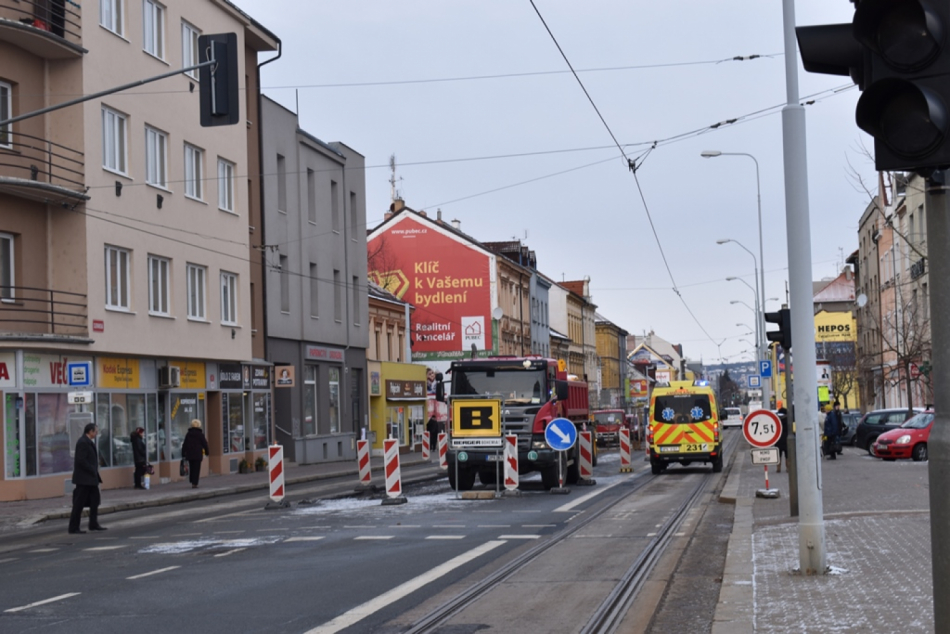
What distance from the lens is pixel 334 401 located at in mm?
48062

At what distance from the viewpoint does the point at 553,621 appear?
9.27 metres

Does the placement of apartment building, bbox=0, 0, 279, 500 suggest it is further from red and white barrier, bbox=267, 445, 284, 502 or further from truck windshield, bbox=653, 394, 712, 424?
truck windshield, bbox=653, 394, 712, 424

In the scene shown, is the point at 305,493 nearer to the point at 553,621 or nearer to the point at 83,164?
the point at 83,164

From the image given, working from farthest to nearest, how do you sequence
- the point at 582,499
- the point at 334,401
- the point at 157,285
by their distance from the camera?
the point at 334,401 < the point at 157,285 < the point at 582,499

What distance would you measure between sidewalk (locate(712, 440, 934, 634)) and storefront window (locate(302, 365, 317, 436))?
1083 inches

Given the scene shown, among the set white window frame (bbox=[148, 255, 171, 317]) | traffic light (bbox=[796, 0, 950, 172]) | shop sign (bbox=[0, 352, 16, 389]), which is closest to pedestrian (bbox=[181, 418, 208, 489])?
white window frame (bbox=[148, 255, 171, 317])

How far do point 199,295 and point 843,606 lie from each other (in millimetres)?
29664

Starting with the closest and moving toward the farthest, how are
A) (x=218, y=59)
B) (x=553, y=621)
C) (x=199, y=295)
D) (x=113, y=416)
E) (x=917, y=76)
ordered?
(x=917, y=76), (x=553, y=621), (x=218, y=59), (x=113, y=416), (x=199, y=295)

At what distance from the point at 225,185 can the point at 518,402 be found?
657 inches

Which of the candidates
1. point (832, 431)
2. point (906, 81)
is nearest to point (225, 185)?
point (832, 431)

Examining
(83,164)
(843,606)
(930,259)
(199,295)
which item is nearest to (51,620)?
(843,606)

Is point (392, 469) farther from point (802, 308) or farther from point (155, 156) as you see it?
point (155, 156)

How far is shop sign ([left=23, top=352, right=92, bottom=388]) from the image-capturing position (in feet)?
87.1

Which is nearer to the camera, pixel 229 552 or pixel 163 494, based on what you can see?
pixel 229 552
